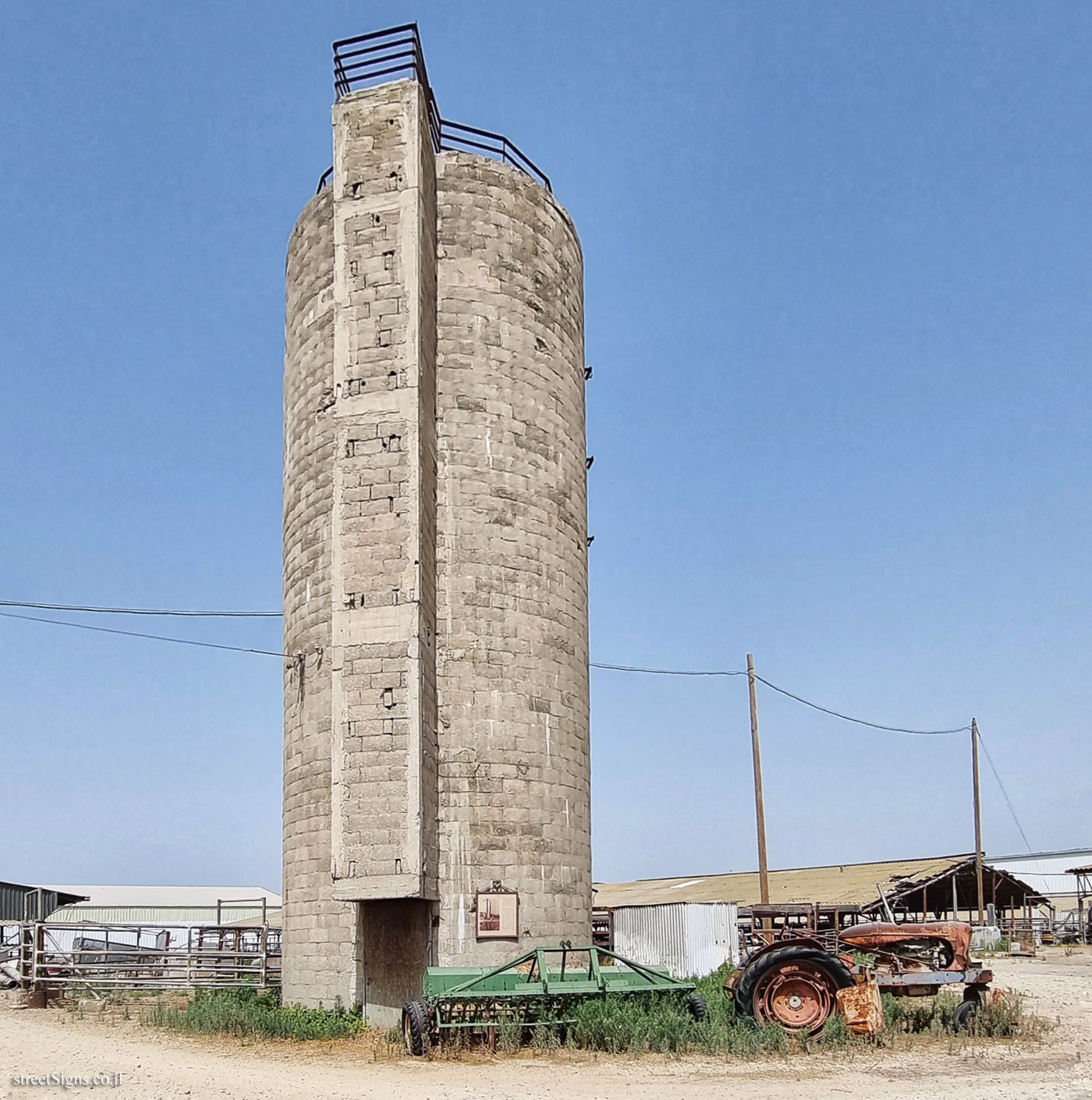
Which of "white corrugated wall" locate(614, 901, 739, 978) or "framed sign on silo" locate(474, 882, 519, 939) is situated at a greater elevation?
"framed sign on silo" locate(474, 882, 519, 939)

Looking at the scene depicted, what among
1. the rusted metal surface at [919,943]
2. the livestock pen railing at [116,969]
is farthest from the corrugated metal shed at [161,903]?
the rusted metal surface at [919,943]

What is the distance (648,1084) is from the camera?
1534 centimetres

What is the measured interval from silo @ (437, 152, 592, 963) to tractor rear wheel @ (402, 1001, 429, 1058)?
3.34 m

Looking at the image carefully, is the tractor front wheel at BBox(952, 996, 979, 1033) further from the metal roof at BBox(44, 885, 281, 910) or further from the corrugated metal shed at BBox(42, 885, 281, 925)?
the metal roof at BBox(44, 885, 281, 910)

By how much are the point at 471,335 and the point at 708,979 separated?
14248 mm

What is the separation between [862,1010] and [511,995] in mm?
4821

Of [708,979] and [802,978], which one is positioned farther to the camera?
[708,979]

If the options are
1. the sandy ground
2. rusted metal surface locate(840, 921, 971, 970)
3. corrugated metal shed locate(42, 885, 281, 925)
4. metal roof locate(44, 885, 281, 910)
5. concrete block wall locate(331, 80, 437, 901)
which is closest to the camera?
the sandy ground

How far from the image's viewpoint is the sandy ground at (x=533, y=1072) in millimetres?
14539

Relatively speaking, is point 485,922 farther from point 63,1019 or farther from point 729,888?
point 729,888

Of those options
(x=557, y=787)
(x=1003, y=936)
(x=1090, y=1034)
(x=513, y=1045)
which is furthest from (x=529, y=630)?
(x=1003, y=936)

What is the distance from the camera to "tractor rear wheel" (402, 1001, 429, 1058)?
691 inches

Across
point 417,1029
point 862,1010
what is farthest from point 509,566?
point 862,1010

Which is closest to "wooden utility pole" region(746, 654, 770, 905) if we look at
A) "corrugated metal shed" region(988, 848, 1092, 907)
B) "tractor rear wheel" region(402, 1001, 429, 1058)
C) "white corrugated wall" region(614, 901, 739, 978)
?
"white corrugated wall" region(614, 901, 739, 978)
